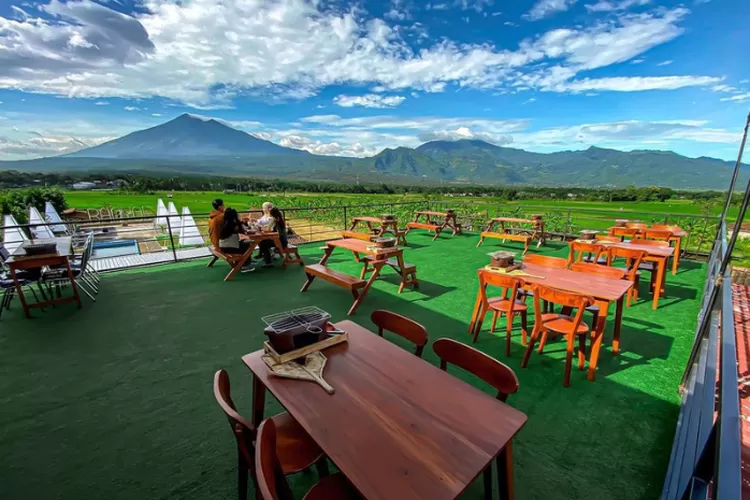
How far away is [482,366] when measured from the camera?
1469mm

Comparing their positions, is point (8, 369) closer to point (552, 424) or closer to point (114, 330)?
point (114, 330)

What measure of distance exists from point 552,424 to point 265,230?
16.4ft

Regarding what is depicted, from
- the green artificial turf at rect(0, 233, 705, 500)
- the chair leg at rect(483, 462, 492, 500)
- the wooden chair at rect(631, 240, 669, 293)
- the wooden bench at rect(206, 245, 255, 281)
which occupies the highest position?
the wooden chair at rect(631, 240, 669, 293)

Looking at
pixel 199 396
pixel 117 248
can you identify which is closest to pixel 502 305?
pixel 199 396

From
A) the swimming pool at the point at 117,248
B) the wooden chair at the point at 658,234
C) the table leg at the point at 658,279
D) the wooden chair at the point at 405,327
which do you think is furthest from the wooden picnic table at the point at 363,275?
the swimming pool at the point at 117,248

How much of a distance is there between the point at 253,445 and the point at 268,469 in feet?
1.42

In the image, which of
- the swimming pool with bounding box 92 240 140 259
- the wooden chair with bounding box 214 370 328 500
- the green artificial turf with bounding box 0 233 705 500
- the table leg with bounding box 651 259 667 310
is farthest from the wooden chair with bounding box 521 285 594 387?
the swimming pool with bounding box 92 240 140 259

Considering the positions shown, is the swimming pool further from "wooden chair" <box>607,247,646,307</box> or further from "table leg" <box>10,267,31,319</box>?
"wooden chair" <box>607,247,646,307</box>

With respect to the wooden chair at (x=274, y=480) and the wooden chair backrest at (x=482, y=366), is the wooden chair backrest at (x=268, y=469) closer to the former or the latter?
the wooden chair at (x=274, y=480)

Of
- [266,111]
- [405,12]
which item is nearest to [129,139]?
[266,111]

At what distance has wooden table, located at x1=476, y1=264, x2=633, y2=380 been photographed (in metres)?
2.46

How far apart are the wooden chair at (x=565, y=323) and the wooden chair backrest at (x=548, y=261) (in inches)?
28.3

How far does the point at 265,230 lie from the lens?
5.58 metres

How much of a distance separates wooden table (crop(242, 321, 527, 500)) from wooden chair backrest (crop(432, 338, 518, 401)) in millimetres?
158
